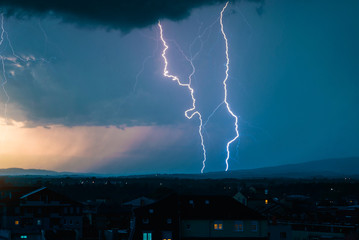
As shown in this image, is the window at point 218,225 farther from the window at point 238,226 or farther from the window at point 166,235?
the window at point 166,235

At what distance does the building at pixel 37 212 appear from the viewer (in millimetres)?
54406

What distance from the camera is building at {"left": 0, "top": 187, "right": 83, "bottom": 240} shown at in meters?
54.4

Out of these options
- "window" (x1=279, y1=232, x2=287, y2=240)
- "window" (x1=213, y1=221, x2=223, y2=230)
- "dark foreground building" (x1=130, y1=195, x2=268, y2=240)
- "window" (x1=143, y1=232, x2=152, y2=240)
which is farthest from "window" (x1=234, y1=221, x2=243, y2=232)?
"window" (x1=143, y1=232, x2=152, y2=240)

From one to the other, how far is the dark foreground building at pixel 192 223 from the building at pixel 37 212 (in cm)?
1454

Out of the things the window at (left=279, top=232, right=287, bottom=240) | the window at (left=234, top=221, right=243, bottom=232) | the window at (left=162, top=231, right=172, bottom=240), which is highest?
the window at (left=234, top=221, right=243, bottom=232)

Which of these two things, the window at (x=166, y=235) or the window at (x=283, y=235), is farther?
the window at (x=283, y=235)

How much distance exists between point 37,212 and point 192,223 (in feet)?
72.7

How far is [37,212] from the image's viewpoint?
55.9 m

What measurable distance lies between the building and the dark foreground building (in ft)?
47.7

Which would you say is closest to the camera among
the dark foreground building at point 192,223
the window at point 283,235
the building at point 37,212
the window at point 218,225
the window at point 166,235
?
the window at point 166,235

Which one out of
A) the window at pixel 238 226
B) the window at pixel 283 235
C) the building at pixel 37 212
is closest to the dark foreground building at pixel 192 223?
the window at pixel 238 226

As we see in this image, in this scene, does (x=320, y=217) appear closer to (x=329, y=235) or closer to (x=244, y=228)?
(x=329, y=235)

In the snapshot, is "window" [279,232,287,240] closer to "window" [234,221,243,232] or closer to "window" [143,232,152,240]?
"window" [234,221,243,232]

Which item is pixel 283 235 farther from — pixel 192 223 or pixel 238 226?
pixel 192 223
